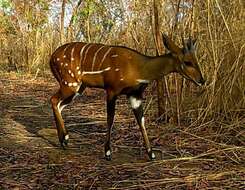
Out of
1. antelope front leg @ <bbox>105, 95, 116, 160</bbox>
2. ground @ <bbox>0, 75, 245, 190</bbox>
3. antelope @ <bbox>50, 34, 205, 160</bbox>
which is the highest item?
antelope @ <bbox>50, 34, 205, 160</bbox>

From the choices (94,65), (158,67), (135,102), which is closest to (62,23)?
(94,65)

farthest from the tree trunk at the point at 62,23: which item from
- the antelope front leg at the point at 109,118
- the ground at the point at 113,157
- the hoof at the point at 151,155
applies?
the hoof at the point at 151,155

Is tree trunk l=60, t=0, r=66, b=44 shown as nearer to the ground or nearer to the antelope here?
the ground

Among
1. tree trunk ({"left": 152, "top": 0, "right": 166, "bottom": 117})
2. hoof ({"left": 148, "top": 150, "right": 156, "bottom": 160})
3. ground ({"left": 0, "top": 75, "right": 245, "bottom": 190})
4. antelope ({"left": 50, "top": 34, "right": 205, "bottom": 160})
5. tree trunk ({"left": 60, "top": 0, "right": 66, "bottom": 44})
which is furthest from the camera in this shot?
tree trunk ({"left": 60, "top": 0, "right": 66, "bottom": 44})

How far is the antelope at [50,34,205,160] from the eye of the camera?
489cm

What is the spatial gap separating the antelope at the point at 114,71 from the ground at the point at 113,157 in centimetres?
28

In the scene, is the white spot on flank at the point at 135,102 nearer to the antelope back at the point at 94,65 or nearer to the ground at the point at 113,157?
the antelope back at the point at 94,65

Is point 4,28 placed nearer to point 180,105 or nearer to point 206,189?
point 180,105

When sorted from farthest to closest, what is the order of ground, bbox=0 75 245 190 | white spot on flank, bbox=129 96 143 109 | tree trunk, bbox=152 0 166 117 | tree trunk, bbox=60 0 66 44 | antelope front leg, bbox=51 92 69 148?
tree trunk, bbox=60 0 66 44 → tree trunk, bbox=152 0 166 117 → antelope front leg, bbox=51 92 69 148 → white spot on flank, bbox=129 96 143 109 → ground, bbox=0 75 245 190

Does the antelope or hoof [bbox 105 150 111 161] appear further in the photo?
hoof [bbox 105 150 111 161]

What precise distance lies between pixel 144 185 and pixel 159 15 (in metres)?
3.30

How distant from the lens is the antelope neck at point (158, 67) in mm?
4953

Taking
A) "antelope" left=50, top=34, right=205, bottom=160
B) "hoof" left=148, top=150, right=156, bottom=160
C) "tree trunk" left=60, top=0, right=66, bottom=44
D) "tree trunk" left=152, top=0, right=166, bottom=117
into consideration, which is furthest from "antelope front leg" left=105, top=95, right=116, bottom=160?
"tree trunk" left=60, top=0, right=66, bottom=44

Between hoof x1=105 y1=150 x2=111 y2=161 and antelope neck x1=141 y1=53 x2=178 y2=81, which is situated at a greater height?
antelope neck x1=141 y1=53 x2=178 y2=81
